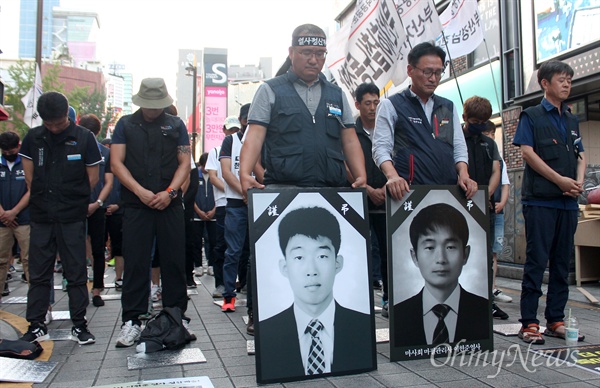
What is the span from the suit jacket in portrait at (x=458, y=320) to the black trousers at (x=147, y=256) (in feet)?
6.61

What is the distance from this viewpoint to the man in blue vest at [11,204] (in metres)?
6.22

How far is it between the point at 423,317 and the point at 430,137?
54.1 inches

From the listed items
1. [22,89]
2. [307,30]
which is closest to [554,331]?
[307,30]

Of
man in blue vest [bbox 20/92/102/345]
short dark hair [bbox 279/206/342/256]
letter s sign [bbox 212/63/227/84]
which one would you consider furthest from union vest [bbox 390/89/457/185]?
letter s sign [bbox 212/63/227/84]

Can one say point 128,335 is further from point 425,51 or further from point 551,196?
point 551,196

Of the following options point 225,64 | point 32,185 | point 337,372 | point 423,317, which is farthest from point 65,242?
point 225,64

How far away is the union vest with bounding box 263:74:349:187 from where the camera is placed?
407 centimetres

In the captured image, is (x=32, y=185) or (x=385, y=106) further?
(x=32, y=185)

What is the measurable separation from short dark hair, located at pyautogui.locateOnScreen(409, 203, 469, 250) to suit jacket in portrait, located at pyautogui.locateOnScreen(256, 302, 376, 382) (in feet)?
2.43

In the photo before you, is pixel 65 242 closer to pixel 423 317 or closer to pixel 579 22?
pixel 423 317

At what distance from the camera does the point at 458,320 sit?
418cm

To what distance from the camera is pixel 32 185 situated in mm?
5047

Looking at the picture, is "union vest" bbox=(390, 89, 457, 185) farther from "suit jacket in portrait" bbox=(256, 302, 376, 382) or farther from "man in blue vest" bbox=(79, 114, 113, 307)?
"man in blue vest" bbox=(79, 114, 113, 307)

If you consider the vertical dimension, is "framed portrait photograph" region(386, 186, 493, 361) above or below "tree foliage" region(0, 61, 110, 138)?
below
